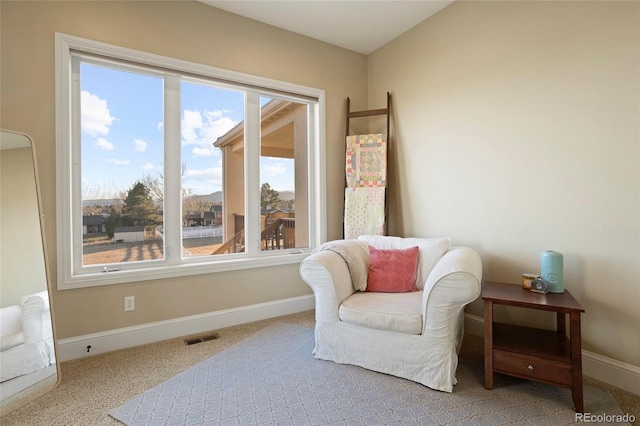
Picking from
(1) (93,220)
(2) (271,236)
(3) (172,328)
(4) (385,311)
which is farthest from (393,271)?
(1) (93,220)

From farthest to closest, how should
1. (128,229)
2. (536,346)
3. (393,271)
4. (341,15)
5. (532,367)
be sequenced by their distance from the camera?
1. (341,15)
2. (128,229)
3. (393,271)
4. (536,346)
5. (532,367)

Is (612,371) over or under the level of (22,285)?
under

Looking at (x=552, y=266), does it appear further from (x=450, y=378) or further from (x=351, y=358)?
(x=351, y=358)

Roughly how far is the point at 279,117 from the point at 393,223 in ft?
5.43

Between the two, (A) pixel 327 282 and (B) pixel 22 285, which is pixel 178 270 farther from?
(A) pixel 327 282

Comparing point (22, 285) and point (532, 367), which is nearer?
point (532, 367)

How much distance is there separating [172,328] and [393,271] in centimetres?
188

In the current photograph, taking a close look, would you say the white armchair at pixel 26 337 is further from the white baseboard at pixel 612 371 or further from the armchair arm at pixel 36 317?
the white baseboard at pixel 612 371

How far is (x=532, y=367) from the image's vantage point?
179cm

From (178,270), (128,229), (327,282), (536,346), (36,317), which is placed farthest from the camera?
(178,270)

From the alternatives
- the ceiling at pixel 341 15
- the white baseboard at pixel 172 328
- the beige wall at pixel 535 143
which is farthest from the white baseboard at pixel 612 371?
the ceiling at pixel 341 15

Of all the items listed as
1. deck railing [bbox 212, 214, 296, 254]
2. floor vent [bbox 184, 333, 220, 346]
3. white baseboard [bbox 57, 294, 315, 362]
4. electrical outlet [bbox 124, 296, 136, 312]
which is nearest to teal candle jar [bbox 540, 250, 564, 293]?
white baseboard [bbox 57, 294, 315, 362]

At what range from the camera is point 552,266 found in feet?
6.61

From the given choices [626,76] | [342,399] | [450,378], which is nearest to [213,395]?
[342,399]
